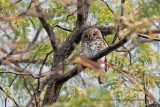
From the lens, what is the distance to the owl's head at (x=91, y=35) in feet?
11.1

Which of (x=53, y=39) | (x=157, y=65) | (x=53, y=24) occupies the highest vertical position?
(x=53, y=24)

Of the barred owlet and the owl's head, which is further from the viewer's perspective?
the barred owlet

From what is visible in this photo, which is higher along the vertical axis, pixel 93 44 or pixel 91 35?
pixel 91 35

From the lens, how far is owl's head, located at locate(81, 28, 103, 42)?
337cm

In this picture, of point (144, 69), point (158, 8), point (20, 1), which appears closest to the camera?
point (158, 8)

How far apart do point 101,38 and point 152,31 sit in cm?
193

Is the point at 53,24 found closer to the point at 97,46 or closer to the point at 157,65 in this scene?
the point at 97,46

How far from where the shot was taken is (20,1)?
3.72 meters

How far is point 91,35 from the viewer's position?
3549 millimetres

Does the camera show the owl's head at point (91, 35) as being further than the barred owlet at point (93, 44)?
No

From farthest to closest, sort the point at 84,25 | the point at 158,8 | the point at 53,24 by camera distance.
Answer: the point at 53,24 → the point at 84,25 → the point at 158,8

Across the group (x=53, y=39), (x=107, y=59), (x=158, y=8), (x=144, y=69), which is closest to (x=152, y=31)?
(x=158, y=8)

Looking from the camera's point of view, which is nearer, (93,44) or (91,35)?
(91,35)

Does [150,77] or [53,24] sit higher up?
[53,24]
